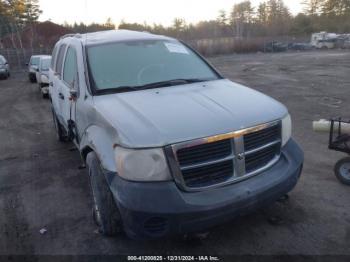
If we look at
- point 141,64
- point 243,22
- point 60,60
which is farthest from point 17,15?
point 243,22

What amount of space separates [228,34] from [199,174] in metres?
92.0

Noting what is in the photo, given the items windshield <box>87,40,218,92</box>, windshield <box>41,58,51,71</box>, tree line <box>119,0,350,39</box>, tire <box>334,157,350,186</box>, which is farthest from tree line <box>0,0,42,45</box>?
tire <box>334,157,350,186</box>

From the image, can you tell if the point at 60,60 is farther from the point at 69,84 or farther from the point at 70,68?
the point at 69,84

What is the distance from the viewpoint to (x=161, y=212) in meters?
2.72

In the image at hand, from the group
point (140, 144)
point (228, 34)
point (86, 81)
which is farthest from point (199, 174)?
point (228, 34)

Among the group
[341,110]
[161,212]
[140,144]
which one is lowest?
[341,110]

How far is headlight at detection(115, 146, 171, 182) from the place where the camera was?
9.16 ft

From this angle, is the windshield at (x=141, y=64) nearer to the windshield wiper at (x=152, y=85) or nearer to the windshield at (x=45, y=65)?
the windshield wiper at (x=152, y=85)

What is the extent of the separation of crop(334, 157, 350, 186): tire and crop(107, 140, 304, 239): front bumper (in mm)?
2018

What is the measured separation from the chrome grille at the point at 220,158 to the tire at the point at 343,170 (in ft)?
5.89

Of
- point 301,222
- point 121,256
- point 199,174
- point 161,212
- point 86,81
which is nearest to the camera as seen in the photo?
point 161,212

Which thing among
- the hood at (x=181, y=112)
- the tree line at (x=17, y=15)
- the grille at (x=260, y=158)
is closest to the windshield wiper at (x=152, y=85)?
the hood at (x=181, y=112)

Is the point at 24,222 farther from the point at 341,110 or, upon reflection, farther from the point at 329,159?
the point at 341,110

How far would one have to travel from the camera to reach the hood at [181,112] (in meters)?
2.85
